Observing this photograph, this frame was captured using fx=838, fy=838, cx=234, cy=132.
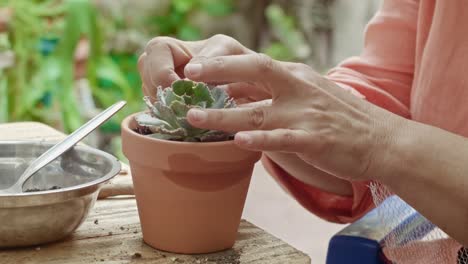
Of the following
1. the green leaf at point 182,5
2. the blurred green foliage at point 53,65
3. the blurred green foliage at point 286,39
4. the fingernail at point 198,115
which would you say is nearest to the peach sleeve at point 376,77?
the fingernail at point 198,115

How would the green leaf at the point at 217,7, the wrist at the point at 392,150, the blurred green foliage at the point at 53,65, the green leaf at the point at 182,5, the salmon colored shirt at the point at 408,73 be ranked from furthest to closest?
the green leaf at the point at 217,7 → the green leaf at the point at 182,5 → the blurred green foliage at the point at 53,65 → the salmon colored shirt at the point at 408,73 → the wrist at the point at 392,150

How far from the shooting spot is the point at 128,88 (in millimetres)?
3338

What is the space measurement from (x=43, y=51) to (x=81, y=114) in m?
0.31

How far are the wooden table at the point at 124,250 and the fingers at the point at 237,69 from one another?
0.70 ft

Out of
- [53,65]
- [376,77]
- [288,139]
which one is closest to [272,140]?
[288,139]

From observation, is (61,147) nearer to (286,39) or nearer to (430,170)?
(430,170)

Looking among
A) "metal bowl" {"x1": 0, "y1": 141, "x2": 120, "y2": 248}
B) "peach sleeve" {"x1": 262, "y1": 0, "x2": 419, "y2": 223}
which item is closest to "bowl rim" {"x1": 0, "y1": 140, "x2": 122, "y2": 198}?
"metal bowl" {"x1": 0, "y1": 141, "x2": 120, "y2": 248}

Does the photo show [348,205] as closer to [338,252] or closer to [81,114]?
[338,252]

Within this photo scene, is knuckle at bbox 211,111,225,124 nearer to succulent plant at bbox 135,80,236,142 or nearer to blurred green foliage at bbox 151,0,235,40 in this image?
succulent plant at bbox 135,80,236,142

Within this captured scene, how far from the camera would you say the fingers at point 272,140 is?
2.89ft

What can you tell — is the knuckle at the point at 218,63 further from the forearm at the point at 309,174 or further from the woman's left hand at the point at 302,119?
the forearm at the point at 309,174

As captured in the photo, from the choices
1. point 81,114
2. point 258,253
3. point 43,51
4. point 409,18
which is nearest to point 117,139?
point 81,114

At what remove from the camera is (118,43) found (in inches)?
142

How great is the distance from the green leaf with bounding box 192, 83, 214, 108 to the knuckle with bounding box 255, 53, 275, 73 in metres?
0.07
